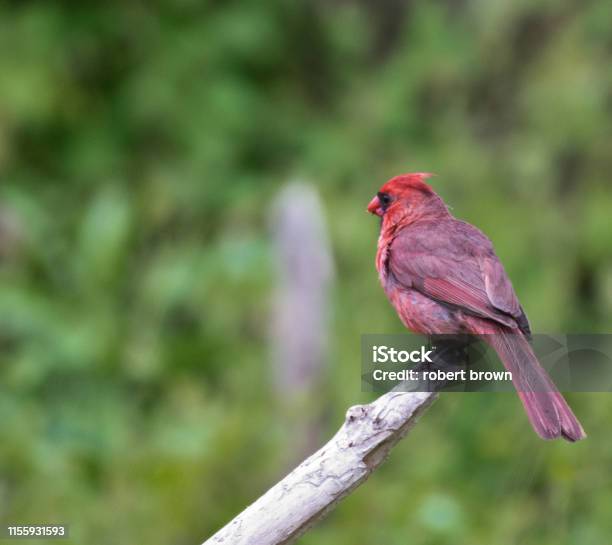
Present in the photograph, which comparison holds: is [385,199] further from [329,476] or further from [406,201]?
[329,476]

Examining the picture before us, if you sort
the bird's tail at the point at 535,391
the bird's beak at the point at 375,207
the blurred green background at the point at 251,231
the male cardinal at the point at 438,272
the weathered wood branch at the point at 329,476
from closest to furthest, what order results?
the bird's tail at the point at 535,391, the weathered wood branch at the point at 329,476, the male cardinal at the point at 438,272, the bird's beak at the point at 375,207, the blurred green background at the point at 251,231

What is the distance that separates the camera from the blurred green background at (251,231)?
4.38 meters

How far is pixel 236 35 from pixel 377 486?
301 centimetres

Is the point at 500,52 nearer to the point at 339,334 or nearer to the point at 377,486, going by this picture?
the point at 339,334

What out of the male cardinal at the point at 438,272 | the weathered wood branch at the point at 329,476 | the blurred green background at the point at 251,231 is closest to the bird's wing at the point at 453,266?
the male cardinal at the point at 438,272

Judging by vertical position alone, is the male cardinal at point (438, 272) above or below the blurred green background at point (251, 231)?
below

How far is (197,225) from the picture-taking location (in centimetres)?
612

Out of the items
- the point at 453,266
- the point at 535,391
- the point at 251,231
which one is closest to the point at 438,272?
the point at 453,266

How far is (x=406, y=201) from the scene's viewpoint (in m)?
2.36

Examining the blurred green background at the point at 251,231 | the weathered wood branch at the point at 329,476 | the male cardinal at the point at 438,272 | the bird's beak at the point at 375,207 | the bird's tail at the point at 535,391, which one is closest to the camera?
the bird's tail at the point at 535,391

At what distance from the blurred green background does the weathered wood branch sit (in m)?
1.28

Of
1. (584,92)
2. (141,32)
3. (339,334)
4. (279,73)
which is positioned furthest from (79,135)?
(584,92)

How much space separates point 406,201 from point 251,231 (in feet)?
12.1

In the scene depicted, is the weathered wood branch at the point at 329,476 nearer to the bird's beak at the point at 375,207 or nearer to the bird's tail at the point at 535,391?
the bird's tail at the point at 535,391
